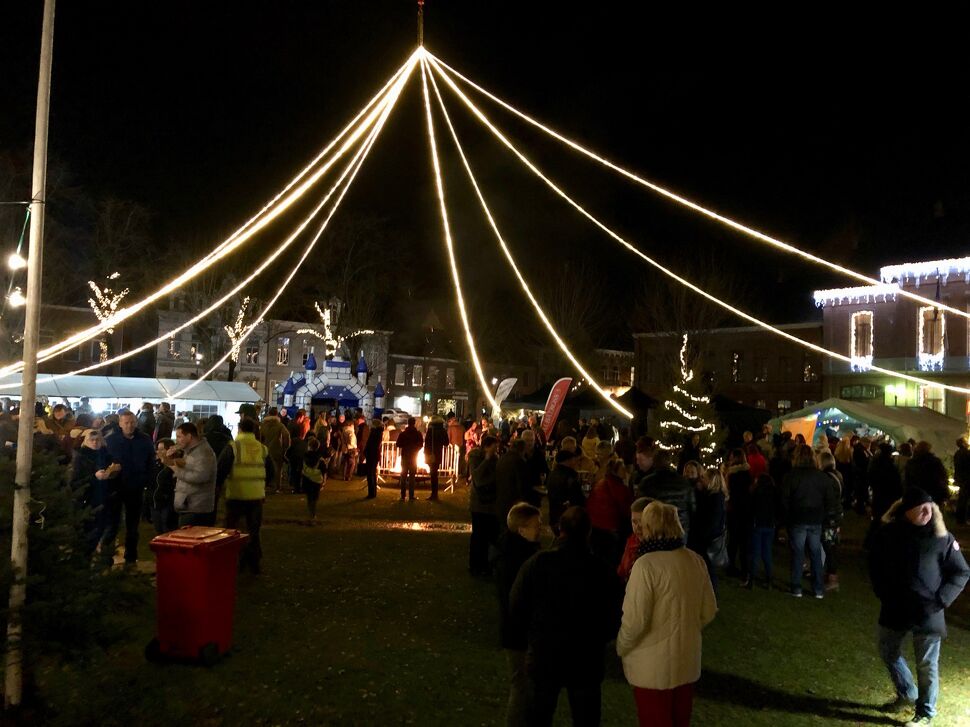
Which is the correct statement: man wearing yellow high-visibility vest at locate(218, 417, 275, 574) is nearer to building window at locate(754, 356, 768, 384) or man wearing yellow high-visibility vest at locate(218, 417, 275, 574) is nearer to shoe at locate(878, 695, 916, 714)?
shoe at locate(878, 695, 916, 714)

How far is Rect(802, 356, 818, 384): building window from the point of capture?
146ft

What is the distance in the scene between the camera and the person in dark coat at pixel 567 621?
414 centimetres

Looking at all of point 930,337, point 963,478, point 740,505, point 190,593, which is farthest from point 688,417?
point 930,337

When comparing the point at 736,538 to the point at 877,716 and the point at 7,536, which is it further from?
the point at 7,536

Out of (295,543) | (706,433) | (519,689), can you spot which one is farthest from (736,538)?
(706,433)

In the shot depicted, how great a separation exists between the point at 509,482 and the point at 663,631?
5043 mm

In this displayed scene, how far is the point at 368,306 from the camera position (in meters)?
40.6

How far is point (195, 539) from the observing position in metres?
6.15

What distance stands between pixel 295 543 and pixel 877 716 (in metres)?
Result: 7.75

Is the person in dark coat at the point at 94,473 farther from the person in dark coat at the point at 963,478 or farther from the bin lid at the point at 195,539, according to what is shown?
the person in dark coat at the point at 963,478

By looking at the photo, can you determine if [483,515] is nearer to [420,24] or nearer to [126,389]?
[420,24]

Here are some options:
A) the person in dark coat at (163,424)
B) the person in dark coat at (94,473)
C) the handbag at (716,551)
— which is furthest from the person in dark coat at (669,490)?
the person in dark coat at (163,424)

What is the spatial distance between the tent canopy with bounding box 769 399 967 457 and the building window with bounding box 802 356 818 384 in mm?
21443

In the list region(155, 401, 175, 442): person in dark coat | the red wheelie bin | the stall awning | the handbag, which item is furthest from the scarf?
the stall awning
